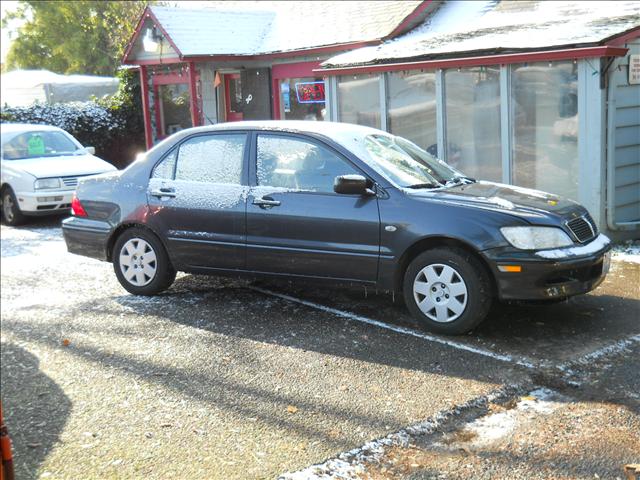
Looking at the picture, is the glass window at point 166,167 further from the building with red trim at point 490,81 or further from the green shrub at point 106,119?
the green shrub at point 106,119

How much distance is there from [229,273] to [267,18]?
1202 centimetres

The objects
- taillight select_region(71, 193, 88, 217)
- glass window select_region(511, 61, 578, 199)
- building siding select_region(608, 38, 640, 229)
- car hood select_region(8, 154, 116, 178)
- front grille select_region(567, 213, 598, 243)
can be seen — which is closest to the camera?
front grille select_region(567, 213, 598, 243)

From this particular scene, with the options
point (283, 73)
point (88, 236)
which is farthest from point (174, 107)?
point (88, 236)

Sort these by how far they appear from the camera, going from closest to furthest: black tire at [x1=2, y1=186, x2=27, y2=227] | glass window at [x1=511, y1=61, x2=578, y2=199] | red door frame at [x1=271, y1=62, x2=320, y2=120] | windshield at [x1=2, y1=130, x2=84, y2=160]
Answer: glass window at [x1=511, y1=61, x2=578, y2=199] < black tire at [x1=2, y1=186, x2=27, y2=227] < windshield at [x1=2, y1=130, x2=84, y2=160] < red door frame at [x1=271, y1=62, x2=320, y2=120]

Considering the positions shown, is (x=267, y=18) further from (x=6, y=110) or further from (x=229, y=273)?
(x=229, y=273)

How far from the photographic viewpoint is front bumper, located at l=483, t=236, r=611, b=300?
18.5 feet

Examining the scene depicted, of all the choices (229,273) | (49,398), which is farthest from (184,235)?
(49,398)

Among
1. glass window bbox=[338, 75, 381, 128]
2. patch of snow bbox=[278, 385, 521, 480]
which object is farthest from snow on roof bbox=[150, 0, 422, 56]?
patch of snow bbox=[278, 385, 521, 480]

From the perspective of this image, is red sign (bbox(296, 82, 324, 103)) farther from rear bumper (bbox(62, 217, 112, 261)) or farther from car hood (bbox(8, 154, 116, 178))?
rear bumper (bbox(62, 217, 112, 261))

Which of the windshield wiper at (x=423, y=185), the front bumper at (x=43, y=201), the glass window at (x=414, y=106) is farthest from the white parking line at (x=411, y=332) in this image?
the front bumper at (x=43, y=201)

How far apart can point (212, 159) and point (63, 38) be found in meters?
45.4

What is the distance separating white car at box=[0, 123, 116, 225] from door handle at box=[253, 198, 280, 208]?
6781 millimetres

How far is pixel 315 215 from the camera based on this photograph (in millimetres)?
6406

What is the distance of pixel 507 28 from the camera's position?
1130 centimetres
